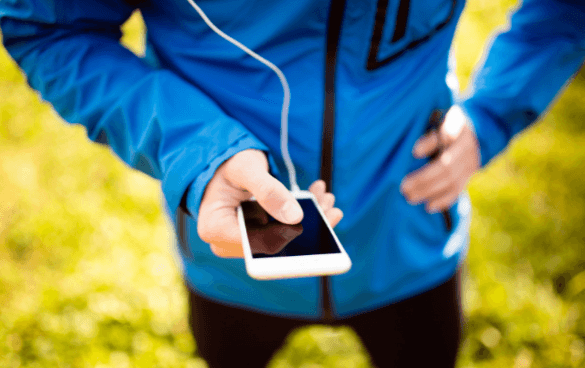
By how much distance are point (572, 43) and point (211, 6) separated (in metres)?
0.83

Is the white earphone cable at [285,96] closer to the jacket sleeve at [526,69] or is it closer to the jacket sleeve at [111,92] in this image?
the jacket sleeve at [111,92]

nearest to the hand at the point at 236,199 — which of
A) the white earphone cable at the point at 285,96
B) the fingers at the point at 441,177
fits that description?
the white earphone cable at the point at 285,96

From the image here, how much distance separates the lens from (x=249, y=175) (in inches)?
27.4

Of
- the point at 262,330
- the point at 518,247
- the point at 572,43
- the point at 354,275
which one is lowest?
the point at 518,247

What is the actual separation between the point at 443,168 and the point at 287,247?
0.45 m

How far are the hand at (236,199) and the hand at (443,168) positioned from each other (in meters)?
0.26

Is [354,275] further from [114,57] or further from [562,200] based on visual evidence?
[562,200]

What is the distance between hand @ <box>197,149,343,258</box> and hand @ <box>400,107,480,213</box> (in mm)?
265

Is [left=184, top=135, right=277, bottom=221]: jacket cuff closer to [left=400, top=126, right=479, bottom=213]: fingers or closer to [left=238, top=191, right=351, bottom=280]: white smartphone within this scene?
[left=238, top=191, right=351, bottom=280]: white smartphone

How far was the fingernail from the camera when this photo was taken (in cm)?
66

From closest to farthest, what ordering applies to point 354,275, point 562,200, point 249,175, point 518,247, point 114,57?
point 249,175, point 114,57, point 354,275, point 518,247, point 562,200

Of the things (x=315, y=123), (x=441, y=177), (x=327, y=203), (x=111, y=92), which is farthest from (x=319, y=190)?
(x=111, y=92)

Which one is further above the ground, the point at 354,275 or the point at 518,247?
the point at 354,275

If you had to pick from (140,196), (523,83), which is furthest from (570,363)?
(140,196)
